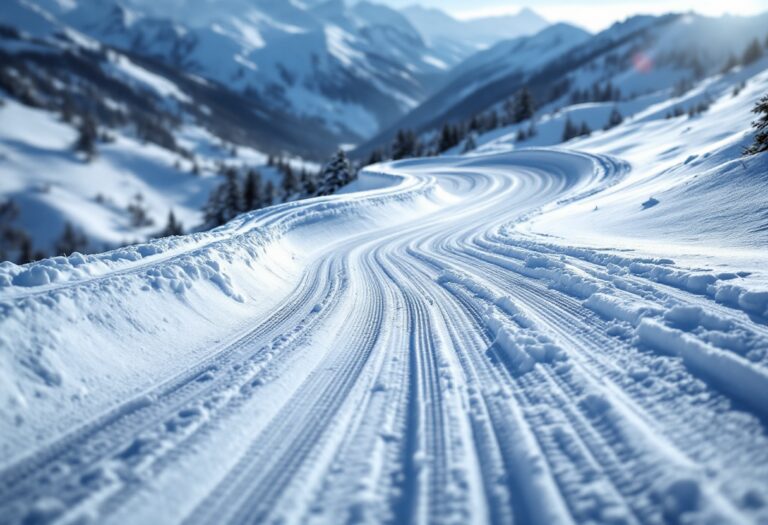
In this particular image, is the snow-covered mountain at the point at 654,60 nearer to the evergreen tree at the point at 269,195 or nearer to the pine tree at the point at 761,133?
the evergreen tree at the point at 269,195

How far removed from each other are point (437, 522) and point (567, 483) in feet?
2.99

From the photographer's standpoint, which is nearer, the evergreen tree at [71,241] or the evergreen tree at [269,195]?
the evergreen tree at [269,195]

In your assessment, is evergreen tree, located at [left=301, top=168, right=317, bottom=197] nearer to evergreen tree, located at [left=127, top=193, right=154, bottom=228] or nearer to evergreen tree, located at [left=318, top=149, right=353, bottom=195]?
evergreen tree, located at [left=318, top=149, right=353, bottom=195]

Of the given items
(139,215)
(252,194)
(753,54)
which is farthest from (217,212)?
(753,54)

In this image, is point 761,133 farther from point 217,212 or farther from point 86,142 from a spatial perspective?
point 86,142

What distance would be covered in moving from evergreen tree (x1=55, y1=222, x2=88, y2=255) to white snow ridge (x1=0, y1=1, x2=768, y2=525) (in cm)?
7534

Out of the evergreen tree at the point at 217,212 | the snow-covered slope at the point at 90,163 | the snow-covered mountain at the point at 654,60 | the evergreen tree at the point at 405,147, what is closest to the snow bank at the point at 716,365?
the evergreen tree at the point at 217,212

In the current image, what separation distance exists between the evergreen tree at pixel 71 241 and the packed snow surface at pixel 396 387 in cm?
7501

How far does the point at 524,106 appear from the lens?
60031 mm

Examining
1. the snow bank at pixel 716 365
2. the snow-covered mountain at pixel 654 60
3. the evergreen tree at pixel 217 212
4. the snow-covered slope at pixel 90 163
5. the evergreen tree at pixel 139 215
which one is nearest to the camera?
the snow bank at pixel 716 365

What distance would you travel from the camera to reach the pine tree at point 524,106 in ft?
196

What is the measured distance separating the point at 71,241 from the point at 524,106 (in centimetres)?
8118

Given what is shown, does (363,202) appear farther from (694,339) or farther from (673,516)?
(673,516)

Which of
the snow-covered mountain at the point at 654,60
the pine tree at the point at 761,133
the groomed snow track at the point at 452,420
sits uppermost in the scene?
the snow-covered mountain at the point at 654,60
